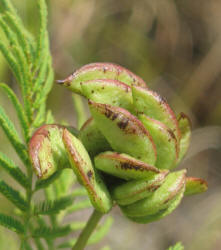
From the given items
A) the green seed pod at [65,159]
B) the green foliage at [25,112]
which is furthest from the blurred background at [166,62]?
the green seed pod at [65,159]

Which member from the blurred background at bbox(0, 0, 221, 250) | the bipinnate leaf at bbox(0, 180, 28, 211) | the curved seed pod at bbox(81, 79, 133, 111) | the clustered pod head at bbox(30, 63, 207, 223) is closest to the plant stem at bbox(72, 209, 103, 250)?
the clustered pod head at bbox(30, 63, 207, 223)

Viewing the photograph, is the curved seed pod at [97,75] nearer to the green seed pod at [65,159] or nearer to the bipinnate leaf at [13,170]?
the green seed pod at [65,159]

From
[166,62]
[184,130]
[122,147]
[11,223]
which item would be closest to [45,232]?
[11,223]

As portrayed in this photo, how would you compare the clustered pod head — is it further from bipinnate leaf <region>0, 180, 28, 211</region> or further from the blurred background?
the blurred background

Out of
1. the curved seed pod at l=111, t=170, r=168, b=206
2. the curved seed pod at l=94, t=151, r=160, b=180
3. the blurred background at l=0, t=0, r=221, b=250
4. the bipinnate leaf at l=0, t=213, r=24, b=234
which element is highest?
the curved seed pod at l=94, t=151, r=160, b=180

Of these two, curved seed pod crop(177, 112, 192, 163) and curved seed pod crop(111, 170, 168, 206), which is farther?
curved seed pod crop(177, 112, 192, 163)

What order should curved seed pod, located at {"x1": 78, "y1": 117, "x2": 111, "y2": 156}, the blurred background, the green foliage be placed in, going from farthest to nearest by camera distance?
the blurred background, the green foliage, curved seed pod, located at {"x1": 78, "y1": 117, "x2": 111, "y2": 156}

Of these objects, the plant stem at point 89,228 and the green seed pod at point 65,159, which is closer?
the green seed pod at point 65,159


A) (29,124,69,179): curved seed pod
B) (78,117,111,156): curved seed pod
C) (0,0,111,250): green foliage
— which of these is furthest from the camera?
(0,0,111,250): green foliage
